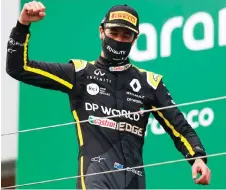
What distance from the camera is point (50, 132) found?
6676 millimetres

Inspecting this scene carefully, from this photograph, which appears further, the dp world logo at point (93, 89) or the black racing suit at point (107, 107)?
the dp world logo at point (93, 89)

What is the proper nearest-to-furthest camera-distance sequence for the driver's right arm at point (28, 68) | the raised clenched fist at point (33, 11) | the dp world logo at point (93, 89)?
the raised clenched fist at point (33, 11)
the driver's right arm at point (28, 68)
the dp world logo at point (93, 89)

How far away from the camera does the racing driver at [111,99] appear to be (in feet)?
14.3

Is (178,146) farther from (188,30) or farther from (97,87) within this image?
(188,30)

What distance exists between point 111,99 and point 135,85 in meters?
0.13

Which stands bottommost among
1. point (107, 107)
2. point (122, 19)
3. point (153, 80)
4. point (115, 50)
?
point (107, 107)

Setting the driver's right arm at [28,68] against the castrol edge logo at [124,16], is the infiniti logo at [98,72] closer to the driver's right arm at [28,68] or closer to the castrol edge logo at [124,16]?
the driver's right arm at [28,68]

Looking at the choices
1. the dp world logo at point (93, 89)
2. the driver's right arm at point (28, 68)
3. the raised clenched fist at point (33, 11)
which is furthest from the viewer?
the dp world logo at point (93, 89)

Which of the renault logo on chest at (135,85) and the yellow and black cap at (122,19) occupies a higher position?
the yellow and black cap at (122,19)

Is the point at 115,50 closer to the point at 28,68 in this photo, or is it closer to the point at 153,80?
the point at 153,80

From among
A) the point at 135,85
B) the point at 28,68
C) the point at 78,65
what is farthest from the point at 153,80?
the point at 28,68

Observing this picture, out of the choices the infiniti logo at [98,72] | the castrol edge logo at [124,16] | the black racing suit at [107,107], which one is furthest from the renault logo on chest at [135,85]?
the castrol edge logo at [124,16]

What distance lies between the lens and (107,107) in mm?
4480

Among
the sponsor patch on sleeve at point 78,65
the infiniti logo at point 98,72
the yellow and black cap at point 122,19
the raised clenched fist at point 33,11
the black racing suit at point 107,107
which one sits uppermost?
the yellow and black cap at point 122,19
